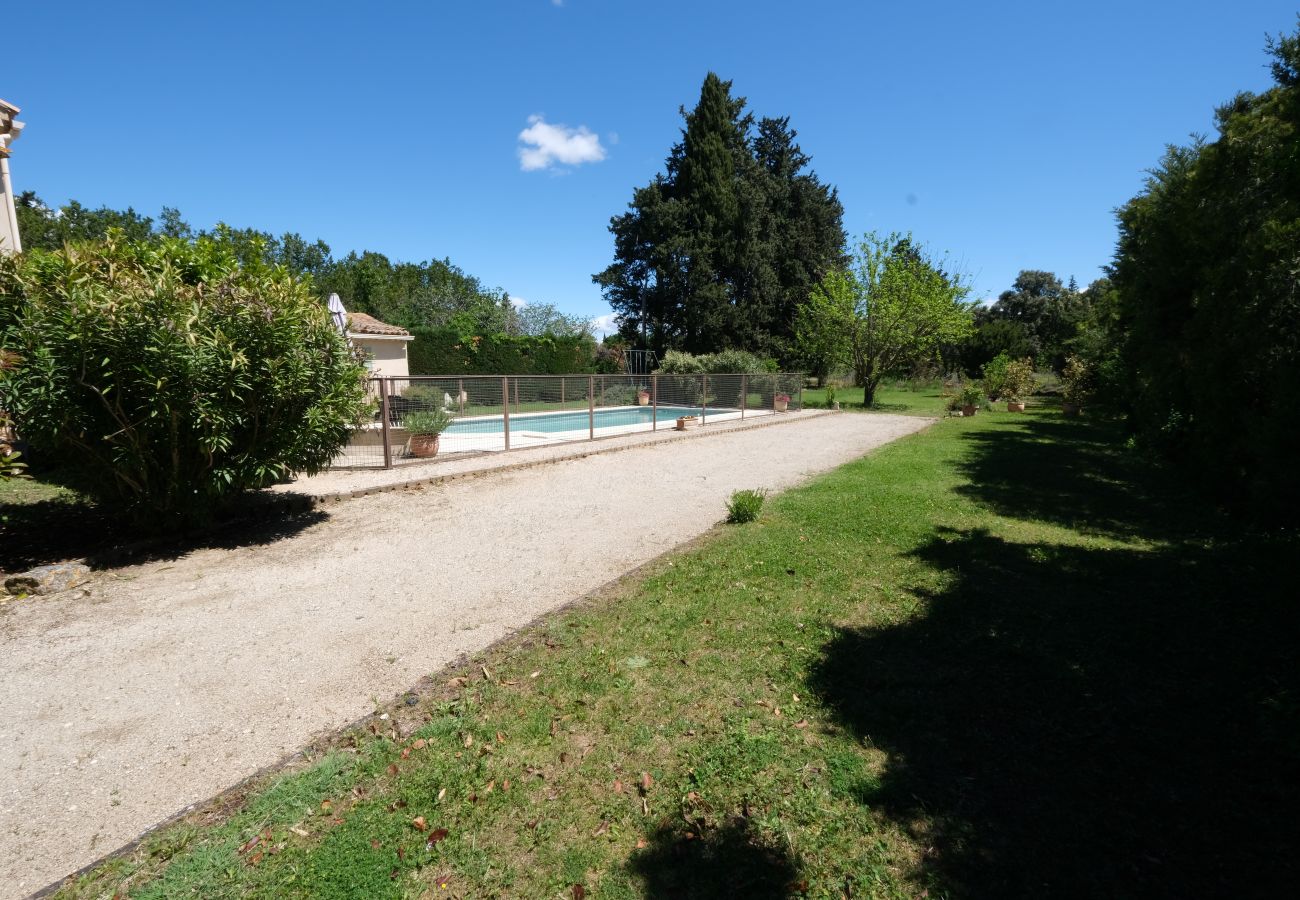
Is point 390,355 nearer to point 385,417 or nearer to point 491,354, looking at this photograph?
point 491,354

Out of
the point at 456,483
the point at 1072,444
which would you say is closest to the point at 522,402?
the point at 456,483

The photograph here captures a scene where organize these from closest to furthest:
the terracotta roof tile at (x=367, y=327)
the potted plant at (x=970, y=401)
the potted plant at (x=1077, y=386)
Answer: the terracotta roof tile at (x=367, y=327) → the potted plant at (x=970, y=401) → the potted plant at (x=1077, y=386)

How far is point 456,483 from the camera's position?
9.13m

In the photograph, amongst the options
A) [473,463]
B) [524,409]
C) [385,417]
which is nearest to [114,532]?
[385,417]

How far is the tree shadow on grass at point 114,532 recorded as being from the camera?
5.38 m

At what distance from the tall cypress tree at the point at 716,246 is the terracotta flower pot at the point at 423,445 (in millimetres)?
26304

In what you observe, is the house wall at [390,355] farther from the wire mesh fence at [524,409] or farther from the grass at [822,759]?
the grass at [822,759]

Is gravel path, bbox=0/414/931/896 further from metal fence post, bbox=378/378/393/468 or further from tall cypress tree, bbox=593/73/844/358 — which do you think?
tall cypress tree, bbox=593/73/844/358

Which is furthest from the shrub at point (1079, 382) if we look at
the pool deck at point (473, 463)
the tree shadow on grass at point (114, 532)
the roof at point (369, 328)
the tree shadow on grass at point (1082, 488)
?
the tree shadow on grass at point (114, 532)

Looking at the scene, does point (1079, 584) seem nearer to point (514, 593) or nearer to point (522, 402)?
point (514, 593)

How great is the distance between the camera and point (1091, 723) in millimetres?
2877

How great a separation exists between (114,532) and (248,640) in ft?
11.6

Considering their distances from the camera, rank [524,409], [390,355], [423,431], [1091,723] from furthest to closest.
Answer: [390,355] → [524,409] → [423,431] → [1091,723]

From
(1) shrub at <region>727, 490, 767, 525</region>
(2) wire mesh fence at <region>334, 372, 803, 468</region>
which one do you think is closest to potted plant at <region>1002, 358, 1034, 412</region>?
(2) wire mesh fence at <region>334, 372, 803, 468</region>
